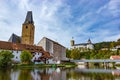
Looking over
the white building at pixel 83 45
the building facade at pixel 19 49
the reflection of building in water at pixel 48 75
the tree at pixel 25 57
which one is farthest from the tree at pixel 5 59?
the white building at pixel 83 45

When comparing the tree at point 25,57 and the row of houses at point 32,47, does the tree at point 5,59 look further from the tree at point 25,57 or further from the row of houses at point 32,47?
the row of houses at point 32,47

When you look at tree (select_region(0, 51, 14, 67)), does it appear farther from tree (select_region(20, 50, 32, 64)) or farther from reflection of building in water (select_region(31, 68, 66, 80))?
reflection of building in water (select_region(31, 68, 66, 80))

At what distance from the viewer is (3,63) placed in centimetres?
3744

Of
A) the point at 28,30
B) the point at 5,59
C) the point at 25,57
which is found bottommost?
the point at 5,59

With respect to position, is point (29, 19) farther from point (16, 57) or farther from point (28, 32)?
point (16, 57)

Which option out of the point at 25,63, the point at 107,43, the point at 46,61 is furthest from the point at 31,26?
the point at 107,43

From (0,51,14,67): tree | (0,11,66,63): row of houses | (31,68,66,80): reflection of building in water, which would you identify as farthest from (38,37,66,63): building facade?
(31,68,66,80): reflection of building in water

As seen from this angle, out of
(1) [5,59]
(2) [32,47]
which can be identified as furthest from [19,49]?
(1) [5,59]

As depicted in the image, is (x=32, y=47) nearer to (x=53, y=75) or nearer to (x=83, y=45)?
(x=53, y=75)

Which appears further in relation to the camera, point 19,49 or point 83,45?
point 83,45

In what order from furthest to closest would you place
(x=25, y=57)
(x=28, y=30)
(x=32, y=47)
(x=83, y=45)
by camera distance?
(x=83, y=45), (x=28, y=30), (x=32, y=47), (x=25, y=57)

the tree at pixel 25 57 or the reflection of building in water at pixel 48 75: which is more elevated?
the tree at pixel 25 57

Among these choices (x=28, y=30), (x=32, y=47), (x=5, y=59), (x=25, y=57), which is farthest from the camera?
(x=28, y=30)

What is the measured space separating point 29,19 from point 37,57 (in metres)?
20.8
